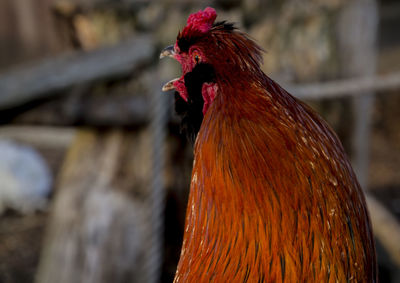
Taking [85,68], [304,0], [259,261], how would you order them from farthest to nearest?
[304,0] → [85,68] → [259,261]

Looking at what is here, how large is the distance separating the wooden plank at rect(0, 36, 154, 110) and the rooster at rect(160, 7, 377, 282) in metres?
1.73

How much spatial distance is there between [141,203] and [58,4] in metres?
1.31

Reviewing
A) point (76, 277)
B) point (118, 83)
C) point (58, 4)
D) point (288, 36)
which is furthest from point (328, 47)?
point (76, 277)

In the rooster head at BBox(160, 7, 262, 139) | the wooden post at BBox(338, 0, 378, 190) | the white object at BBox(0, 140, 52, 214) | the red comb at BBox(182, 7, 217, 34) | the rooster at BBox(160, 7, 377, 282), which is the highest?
the wooden post at BBox(338, 0, 378, 190)

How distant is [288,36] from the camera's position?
3.30 meters

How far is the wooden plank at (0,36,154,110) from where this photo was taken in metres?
2.61

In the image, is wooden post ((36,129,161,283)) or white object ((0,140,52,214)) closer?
wooden post ((36,129,161,283))

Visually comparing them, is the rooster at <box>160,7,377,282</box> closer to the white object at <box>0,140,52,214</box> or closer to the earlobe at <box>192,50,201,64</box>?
the earlobe at <box>192,50,201,64</box>

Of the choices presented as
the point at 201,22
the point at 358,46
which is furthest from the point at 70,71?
the point at 358,46

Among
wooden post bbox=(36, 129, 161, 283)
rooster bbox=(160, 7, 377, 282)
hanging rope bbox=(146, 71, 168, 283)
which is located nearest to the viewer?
rooster bbox=(160, 7, 377, 282)

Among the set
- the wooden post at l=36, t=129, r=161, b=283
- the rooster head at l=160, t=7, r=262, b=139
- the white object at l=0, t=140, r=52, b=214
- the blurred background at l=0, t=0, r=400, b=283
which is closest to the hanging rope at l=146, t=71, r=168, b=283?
the blurred background at l=0, t=0, r=400, b=283

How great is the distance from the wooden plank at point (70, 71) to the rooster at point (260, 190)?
5.67 ft

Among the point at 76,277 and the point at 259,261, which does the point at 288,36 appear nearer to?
the point at 76,277

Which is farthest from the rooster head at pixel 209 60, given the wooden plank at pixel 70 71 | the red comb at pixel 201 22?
the wooden plank at pixel 70 71
